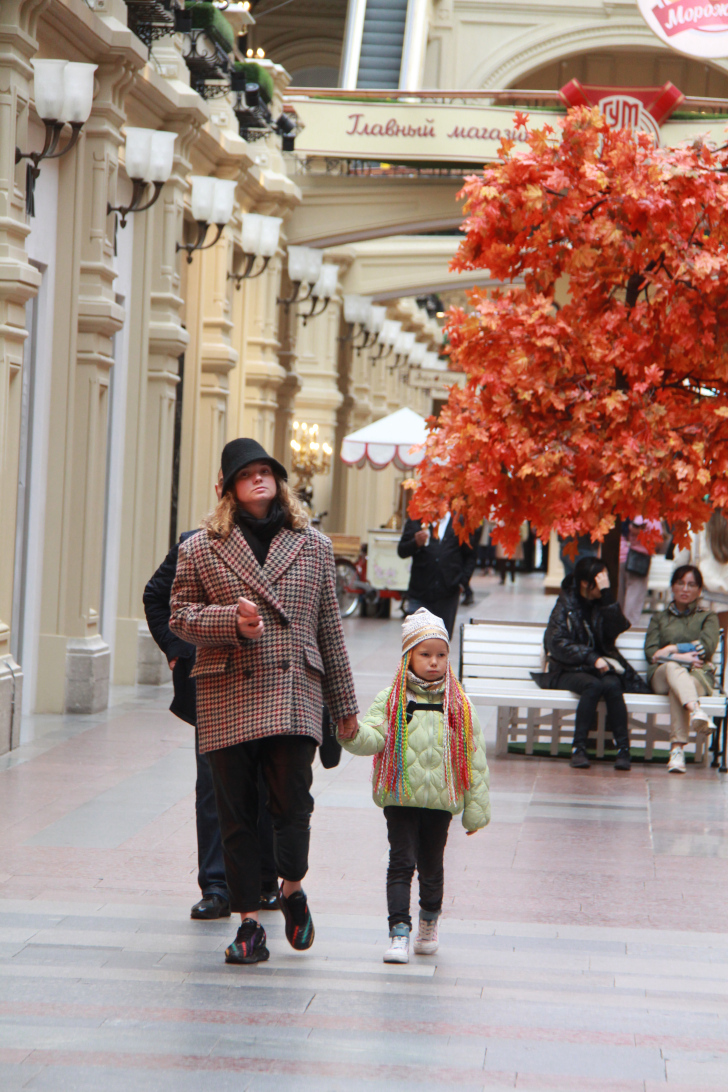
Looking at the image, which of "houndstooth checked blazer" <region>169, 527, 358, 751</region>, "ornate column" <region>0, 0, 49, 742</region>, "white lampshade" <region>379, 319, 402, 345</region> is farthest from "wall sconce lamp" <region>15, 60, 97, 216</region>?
"white lampshade" <region>379, 319, 402, 345</region>

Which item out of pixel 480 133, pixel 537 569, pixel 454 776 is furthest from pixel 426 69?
pixel 454 776

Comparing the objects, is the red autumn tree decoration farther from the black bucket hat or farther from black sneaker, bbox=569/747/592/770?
the black bucket hat

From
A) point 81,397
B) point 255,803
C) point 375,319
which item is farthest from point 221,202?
point 375,319

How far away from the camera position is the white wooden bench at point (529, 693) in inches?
384

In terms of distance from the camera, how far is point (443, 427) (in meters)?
10.3

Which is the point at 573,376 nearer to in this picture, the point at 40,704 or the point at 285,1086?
the point at 40,704

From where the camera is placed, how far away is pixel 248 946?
5098 millimetres

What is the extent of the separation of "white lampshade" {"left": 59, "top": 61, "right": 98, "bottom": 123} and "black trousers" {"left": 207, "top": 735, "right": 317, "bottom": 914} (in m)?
5.75

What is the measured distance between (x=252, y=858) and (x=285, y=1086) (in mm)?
1233

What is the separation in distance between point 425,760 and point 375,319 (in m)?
20.1

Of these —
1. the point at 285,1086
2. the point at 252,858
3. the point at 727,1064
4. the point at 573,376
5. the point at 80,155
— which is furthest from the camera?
the point at 80,155

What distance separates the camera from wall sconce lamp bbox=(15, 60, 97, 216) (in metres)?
9.56

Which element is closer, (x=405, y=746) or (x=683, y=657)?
(x=405, y=746)

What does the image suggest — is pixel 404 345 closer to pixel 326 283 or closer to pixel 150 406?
pixel 326 283
